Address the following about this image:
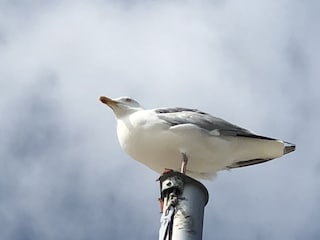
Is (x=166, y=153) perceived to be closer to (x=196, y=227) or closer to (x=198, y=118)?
(x=198, y=118)

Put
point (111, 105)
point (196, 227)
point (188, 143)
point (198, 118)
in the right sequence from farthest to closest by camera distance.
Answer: point (111, 105), point (198, 118), point (188, 143), point (196, 227)

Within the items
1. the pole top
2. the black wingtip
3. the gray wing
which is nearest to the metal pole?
the pole top

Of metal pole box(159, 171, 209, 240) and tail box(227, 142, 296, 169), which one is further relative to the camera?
tail box(227, 142, 296, 169)

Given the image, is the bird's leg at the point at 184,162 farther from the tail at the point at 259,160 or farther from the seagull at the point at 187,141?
the tail at the point at 259,160

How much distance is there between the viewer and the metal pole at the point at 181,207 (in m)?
4.55

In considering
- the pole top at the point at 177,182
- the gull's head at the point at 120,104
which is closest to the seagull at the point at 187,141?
the gull's head at the point at 120,104

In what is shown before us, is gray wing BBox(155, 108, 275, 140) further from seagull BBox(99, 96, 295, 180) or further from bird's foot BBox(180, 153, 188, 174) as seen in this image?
bird's foot BBox(180, 153, 188, 174)

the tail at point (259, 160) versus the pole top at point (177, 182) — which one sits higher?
the tail at point (259, 160)

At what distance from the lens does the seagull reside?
606cm

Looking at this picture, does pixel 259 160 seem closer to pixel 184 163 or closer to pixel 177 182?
pixel 184 163

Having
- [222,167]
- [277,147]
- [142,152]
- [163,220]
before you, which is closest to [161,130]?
[142,152]

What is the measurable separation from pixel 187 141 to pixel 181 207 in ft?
4.57

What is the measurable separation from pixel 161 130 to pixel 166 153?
253mm

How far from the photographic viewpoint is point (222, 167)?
6.41 metres
